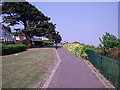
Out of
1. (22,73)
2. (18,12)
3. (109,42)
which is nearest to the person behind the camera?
(22,73)

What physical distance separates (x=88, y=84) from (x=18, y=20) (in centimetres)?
3436

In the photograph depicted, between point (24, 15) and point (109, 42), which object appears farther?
point (24, 15)

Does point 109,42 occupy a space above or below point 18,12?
below

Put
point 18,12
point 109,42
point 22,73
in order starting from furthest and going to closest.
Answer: point 18,12
point 109,42
point 22,73

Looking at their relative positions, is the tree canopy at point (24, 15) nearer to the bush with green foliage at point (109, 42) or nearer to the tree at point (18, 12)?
the tree at point (18, 12)

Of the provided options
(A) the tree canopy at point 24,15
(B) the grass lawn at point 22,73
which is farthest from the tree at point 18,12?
(B) the grass lawn at point 22,73

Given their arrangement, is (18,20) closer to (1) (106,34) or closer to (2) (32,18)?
(2) (32,18)

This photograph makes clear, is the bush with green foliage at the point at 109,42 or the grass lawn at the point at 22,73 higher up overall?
the bush with green foliage at the point at 109,42

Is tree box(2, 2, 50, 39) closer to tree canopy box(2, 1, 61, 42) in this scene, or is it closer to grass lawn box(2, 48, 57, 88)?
tree canopy box(2, 1, 61, 42)

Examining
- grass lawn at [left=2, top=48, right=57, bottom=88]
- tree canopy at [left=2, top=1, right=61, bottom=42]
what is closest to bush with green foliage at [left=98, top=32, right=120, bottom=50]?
grass lawn at [left=2, top=48, right=57, bottom=88]

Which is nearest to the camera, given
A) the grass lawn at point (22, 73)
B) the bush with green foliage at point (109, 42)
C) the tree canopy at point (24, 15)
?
the grass lawn at point (22, 73)

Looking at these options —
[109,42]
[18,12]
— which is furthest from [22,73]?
[18,12]

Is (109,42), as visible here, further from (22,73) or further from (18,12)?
(18,12)

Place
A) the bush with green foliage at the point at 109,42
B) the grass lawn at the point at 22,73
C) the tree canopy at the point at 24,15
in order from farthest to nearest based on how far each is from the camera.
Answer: the tree canopy at the point at 24,15, the bush with green foliage at the point at 109,42, the grass lawn at the point at 22,73
